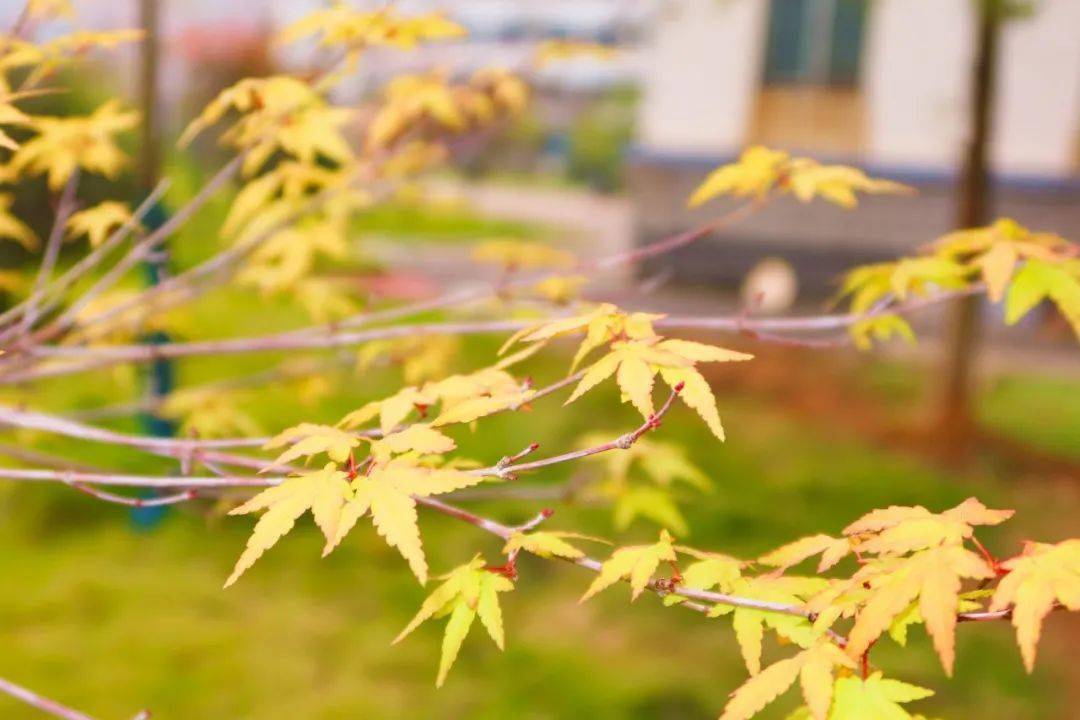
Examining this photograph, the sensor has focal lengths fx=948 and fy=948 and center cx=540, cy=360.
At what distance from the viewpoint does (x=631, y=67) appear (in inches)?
1590

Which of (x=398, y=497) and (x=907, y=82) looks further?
(x=907, y=82)

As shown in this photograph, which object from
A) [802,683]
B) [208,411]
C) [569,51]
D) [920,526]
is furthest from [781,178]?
[208,411]

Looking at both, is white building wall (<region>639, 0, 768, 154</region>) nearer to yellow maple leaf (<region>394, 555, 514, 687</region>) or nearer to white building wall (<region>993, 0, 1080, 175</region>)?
white building wall (<region>993, 0, 1080, 175</region>)

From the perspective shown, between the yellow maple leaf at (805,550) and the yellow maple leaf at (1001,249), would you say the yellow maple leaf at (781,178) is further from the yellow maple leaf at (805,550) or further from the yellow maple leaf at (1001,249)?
the yellow maple leaf at (805,550)

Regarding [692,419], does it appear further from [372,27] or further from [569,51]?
[372,27]

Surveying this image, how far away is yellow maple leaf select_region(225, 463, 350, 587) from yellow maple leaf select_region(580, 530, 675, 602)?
1.54 feet

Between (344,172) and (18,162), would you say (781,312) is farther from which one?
(18,162)

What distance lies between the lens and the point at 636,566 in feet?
5.76

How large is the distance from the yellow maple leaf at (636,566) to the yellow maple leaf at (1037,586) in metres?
0.56

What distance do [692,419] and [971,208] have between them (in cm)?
255

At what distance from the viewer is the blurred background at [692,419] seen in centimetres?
448

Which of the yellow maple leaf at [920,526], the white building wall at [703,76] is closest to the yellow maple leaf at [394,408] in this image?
the yellow maple leaf at [920,526]

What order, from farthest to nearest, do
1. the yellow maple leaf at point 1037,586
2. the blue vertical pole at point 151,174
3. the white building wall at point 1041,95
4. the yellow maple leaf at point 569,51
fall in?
the white building wall at point 1041,95 → the blue vertical pole at point 151,174 → the yellow maple leaf at point 569,51 → the yellow maple leaf at point 1037,586

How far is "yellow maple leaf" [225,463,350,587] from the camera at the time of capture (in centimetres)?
152
